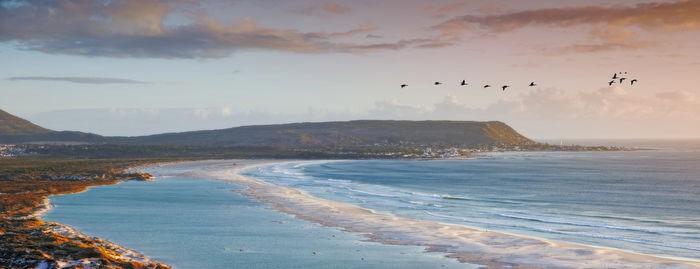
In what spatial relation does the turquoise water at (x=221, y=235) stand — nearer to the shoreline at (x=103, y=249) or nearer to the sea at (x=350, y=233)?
the sea at (x=350, y=233)

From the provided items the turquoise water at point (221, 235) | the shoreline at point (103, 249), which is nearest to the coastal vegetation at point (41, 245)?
the shoreline at point (103, 249)

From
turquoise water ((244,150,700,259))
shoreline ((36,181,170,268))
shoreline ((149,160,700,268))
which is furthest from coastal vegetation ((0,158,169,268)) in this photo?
turquoise water ((244,150,700,259))

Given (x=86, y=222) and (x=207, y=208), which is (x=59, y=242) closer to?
(x=86, y=222)

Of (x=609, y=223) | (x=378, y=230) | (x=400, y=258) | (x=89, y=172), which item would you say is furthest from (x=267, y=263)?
(x=89, y=172)

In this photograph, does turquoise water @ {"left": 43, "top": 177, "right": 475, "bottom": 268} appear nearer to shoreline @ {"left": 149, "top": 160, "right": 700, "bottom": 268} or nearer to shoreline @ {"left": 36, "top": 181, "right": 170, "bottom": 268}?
shoreline @ {"left": 36, "top": 181, "right": 170, "bottom": 268}

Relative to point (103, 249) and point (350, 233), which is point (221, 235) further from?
point (103, 249)

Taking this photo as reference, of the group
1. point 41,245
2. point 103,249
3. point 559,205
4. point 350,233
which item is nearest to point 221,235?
point 350,233
